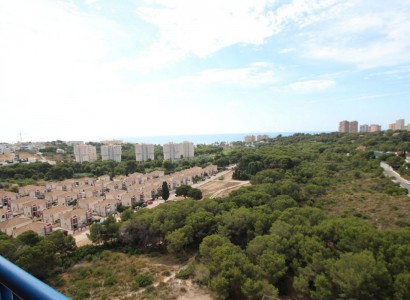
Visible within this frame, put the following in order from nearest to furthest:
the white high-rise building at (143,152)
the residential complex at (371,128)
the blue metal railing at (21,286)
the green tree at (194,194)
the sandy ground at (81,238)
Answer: the blue metal railing at (21,286)
the sandy ground at (81,238)
the green tree at (194,194)
the white high-rise building at (143,152)
the residential complex at (371,128)

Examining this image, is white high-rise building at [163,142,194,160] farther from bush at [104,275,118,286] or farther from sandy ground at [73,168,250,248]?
bush at [104,275,118,286]

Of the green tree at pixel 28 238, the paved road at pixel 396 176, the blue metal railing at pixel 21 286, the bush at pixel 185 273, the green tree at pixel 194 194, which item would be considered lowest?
the bush at pixel 185 273

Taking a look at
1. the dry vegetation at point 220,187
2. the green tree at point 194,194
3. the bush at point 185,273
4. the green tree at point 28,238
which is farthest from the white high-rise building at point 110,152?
the bush at point 185,273

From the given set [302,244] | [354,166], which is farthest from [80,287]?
[354,166]

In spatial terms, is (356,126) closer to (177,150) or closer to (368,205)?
(177,150)

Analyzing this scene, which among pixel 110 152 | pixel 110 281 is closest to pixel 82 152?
pixel 110 152

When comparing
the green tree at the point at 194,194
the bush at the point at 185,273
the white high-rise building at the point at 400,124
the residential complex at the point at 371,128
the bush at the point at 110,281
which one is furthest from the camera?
the residential complex at the point at 371,128

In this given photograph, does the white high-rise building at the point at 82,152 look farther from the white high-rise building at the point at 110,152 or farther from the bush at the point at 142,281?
the bush at the point at 142,281

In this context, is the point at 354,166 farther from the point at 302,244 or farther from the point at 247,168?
the point at 302,244
